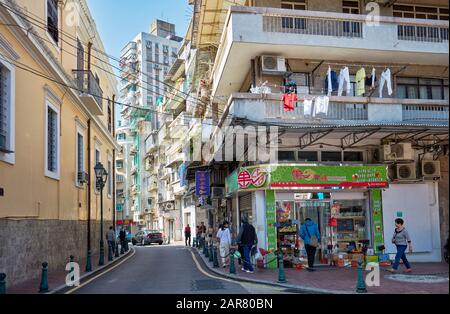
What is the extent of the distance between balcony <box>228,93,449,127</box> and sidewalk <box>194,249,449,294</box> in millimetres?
4867

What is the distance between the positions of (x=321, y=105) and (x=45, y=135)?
31.1 feet

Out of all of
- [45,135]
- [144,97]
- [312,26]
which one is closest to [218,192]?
[312,26]

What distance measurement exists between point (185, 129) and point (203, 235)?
1835 cm

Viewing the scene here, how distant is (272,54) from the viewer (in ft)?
61.7

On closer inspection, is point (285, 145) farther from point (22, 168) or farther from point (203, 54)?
point (203, 54)

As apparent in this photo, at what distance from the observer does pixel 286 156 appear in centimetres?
1820

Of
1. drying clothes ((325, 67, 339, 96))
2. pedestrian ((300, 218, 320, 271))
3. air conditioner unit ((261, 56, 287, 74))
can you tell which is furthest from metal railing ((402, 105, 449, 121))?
pedestrian ((300, 218, 320, 271))

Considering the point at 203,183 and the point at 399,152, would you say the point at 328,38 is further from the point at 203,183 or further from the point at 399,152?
the point at 203,183

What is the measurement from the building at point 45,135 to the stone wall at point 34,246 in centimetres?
3

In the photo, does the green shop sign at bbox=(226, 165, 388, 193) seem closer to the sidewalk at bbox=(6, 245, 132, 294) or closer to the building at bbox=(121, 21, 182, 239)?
the sidewalk at bbox=(6, 245, 132, 294)

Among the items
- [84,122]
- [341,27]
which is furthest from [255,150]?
[84,122]

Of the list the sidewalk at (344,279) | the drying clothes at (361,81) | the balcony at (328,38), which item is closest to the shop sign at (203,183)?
the balcony at (328,38)

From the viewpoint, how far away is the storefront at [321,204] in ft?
57.2

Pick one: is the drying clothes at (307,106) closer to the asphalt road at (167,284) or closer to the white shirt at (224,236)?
the white shirt at (224,236)
